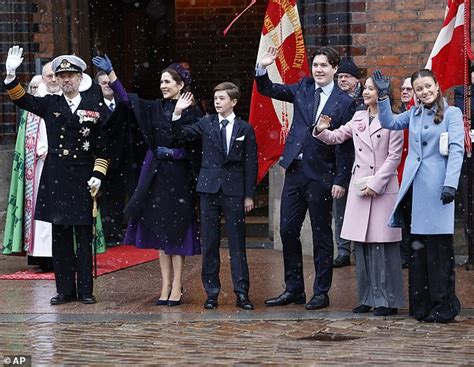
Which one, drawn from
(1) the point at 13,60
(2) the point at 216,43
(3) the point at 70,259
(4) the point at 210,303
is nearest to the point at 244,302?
(4) the point at 210,303

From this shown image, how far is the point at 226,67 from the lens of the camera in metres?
19.5

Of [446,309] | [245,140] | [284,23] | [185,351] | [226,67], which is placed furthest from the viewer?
[226,67]

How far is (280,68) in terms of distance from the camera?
38.5 feet

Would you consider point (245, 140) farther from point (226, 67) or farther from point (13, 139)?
point (226, 67)

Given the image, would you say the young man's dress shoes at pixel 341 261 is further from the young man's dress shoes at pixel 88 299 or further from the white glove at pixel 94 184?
the white glove at pixel 94 184

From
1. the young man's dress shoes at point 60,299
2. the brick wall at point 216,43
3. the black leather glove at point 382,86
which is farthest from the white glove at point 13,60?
the brick wall at point 216,43

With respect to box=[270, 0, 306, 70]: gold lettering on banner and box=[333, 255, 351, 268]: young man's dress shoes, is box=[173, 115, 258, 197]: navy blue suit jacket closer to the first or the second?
box=[270, 0, 306, 70]: gold lettering on banner

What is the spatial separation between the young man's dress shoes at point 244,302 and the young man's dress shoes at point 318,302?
437mm

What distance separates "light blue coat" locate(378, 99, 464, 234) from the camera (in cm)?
923

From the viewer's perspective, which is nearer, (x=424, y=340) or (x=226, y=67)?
(x=424, y=340)

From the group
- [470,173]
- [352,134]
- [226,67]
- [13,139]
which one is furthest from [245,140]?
[226,67]

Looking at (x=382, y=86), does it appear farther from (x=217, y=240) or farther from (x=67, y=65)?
(x=67, y=65)

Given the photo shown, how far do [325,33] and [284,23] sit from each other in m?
0.99

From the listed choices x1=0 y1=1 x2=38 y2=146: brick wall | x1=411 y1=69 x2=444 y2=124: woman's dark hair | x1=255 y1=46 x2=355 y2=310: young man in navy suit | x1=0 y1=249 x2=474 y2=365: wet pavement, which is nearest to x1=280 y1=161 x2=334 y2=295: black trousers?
x1=255 y1=46 x2=355 y2=310: young man in navy suit
